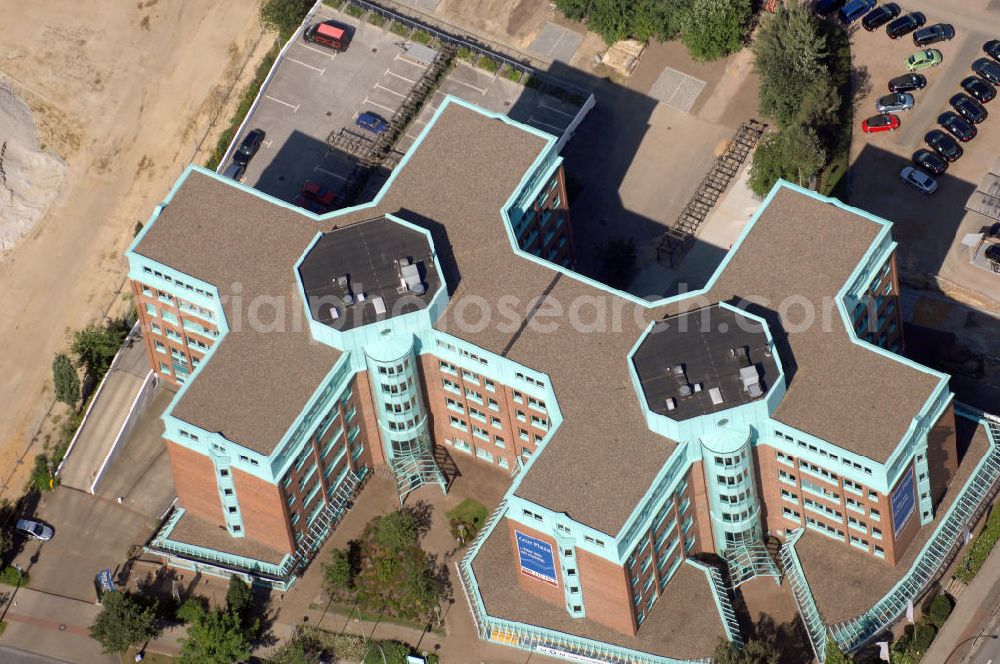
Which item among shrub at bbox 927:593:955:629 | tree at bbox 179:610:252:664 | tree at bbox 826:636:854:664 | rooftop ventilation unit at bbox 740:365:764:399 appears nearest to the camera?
rooftop ventilation unit at bbox 740:365:764:399

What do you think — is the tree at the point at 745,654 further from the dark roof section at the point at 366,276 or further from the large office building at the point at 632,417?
the dark roof section at the point at 366,276

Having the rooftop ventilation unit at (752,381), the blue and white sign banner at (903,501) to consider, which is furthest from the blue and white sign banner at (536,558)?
the blue and white sign banner at (903,501)

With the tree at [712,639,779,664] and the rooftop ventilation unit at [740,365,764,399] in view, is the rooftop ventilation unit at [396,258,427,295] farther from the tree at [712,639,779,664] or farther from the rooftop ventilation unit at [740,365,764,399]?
→ the tree at [712,639,779,664]

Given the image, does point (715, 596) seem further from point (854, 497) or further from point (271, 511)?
point (271, 511)

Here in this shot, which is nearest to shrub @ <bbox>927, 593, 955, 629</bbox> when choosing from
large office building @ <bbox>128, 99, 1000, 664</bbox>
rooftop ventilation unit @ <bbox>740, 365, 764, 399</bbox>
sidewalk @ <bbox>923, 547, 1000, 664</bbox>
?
sidewalk @ <bbox>923, 547, 1000, 664</bbox>

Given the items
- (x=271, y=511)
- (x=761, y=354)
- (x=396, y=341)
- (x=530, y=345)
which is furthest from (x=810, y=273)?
(x=271, y=511)

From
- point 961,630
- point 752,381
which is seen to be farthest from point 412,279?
point 961,630
